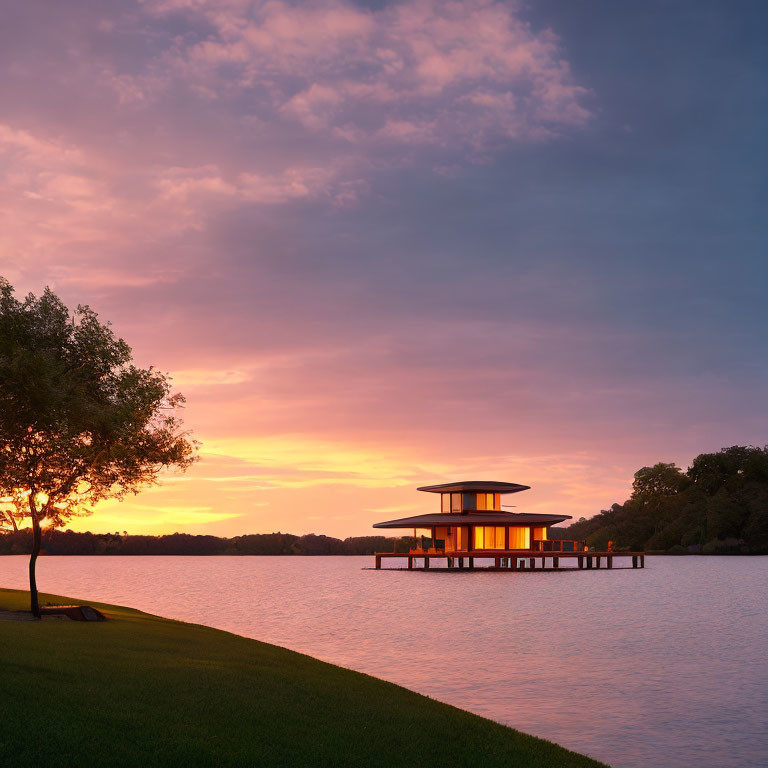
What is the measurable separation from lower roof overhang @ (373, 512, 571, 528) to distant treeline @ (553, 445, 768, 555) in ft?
189

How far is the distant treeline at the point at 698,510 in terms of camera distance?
124 m

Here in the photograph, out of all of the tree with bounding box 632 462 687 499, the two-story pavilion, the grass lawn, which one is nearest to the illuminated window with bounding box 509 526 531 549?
the two-story pavilion

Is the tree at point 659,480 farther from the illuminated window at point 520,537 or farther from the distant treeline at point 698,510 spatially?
the illuminated window at point 520,537

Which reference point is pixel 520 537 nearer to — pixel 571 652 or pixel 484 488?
pixel 484 488

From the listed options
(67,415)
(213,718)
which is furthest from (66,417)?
(213,718)

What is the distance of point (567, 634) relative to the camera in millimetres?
35531

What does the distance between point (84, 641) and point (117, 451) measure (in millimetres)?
7763

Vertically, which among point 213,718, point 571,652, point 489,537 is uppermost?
point 213,718

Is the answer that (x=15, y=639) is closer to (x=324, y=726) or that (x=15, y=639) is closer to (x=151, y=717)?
(x=151, y=717)

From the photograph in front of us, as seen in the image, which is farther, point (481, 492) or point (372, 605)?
point (481, 492)

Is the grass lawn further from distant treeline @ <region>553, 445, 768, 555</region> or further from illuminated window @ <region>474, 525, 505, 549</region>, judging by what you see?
distant treeline @ <region>553, 445, 768, 555</region>

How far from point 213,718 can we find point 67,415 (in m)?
14.3

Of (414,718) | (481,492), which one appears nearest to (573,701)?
(414,718)

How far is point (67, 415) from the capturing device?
24219 mm
